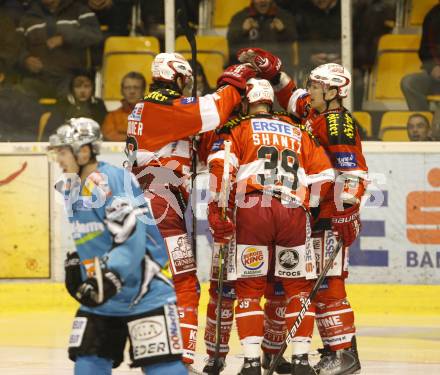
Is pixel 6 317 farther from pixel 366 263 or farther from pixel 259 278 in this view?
pixel 259 278

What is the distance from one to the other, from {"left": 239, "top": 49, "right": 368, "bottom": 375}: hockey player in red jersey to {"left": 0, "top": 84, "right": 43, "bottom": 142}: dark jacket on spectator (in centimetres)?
334

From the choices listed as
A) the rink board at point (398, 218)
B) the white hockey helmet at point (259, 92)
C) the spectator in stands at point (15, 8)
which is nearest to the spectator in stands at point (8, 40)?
the spectator in stands at point (15, 8)

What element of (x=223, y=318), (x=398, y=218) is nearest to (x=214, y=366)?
(x=223, y=318)

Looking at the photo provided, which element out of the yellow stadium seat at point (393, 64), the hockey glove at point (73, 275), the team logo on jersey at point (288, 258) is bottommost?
the team logo on jersey at point (288, 258)

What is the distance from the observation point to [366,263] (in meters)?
9.98

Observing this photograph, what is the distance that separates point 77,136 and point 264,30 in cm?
559

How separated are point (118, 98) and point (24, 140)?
35.0 inches

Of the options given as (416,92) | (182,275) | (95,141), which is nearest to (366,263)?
(416,92)

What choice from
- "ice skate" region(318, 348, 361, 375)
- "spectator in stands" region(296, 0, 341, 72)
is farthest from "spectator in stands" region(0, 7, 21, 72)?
"ice skate" region(318, 348, 361, 375)

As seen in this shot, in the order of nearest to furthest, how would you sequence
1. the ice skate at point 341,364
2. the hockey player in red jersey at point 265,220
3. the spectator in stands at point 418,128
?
the hockey player in red jersey at point 265,220, the ice skate at point 341,364, the spectator in stands at point 418,128

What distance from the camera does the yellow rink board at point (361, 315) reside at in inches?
344

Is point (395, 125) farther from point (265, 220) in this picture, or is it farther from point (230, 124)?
point (265, 220)

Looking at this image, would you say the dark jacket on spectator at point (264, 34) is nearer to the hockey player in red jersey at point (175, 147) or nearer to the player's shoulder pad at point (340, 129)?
the player's shoulder pad at point (340, 129)

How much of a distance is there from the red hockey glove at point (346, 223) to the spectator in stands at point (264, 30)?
3250mm
